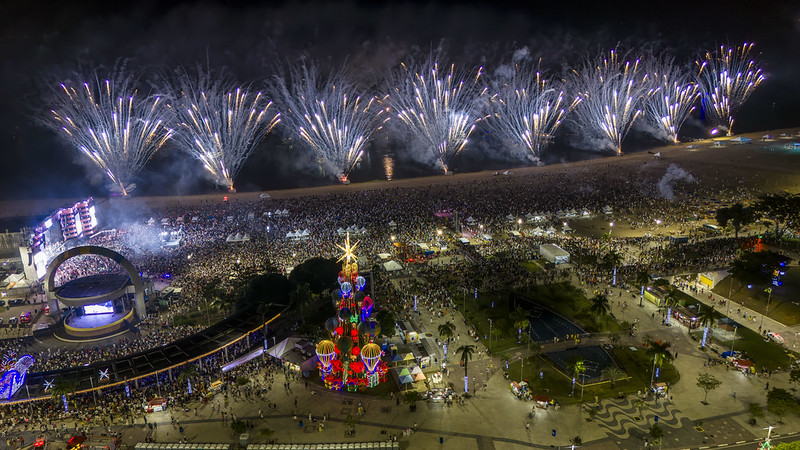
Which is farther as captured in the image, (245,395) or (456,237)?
(456,237)

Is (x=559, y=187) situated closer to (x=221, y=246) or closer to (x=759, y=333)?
(x=759, y=333)

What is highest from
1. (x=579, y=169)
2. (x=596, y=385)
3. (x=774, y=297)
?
(x=579, y=169)

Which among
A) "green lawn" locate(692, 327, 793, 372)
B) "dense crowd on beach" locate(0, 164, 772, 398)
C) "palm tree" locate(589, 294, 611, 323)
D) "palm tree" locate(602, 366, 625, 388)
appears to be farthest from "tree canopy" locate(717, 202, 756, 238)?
"palm tree" locate(602, 366, 625, 388)

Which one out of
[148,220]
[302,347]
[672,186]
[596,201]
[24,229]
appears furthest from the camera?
[672,186]

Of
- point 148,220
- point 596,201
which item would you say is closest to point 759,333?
point 596,201

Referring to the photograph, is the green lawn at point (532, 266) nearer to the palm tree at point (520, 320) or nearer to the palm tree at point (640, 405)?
the palm tree at point (520, 320)

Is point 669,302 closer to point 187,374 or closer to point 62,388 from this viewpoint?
point 187,374

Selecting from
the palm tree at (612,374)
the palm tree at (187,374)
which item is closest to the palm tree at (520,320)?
the palm tree at (612,374)

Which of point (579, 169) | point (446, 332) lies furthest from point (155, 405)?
point (579, 169)
